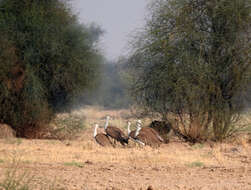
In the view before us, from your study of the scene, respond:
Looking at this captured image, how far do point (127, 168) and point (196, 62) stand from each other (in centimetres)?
615

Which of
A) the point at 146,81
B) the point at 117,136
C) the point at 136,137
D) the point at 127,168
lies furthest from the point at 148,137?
the point at 127,168

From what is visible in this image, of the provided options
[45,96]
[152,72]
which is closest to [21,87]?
[45,96]

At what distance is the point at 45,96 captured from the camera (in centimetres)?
1734

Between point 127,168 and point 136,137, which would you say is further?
point 136,137

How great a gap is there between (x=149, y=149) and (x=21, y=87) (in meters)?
5.97

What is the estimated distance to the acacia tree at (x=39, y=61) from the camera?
A: 651 inches

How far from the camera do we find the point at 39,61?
1692cm

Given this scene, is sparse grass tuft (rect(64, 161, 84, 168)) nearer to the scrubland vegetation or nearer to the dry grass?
the dry grass

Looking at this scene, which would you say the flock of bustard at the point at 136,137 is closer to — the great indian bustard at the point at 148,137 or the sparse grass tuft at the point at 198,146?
the great indian bustard at the point at 148,137

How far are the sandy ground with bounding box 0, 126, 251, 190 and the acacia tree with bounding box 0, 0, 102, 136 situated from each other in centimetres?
432

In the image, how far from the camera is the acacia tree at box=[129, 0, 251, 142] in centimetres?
1483

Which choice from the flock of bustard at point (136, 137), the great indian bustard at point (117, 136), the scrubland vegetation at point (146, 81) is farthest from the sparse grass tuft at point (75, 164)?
the great indian bustard at point (117, 136)

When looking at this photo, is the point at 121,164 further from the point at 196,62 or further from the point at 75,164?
the point at 196,62

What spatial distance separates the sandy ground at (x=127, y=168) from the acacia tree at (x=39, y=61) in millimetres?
4325
